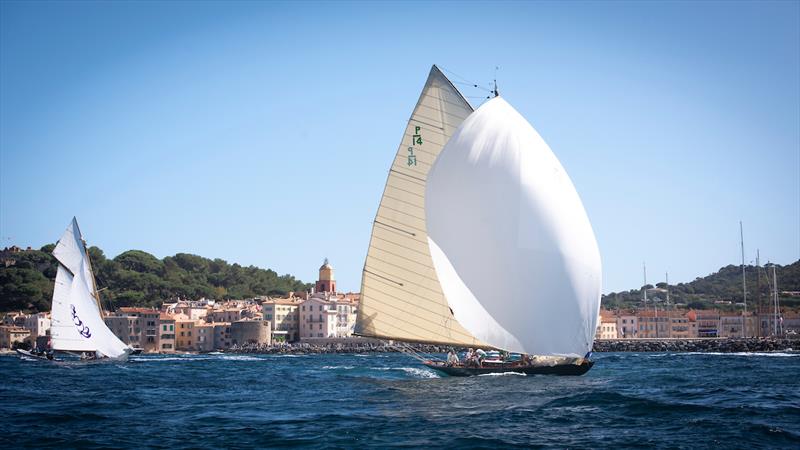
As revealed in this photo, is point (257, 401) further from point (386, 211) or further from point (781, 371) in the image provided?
point (781, 371)

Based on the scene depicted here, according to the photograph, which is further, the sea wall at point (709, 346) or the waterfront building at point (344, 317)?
the waterfront building at point (344, 317)

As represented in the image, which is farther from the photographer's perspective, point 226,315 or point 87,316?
point 226,315

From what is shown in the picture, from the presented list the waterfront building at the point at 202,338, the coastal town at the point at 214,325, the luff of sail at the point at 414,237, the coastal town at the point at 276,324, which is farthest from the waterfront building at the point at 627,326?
the luff of sail at the point at 414,237

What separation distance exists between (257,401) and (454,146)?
13.1 m

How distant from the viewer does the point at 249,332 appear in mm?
128375

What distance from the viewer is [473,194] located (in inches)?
1454

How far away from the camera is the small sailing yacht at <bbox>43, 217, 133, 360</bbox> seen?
2633 inches

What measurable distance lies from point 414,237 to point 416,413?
13.3 m

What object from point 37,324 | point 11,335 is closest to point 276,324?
point 37,324

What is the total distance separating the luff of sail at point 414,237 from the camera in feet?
133

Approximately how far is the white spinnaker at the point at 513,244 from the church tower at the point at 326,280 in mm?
126240

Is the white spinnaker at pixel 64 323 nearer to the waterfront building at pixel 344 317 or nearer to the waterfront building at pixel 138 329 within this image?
the waterfront building at pixel 138 329

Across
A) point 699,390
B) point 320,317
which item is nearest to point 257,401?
point 699,390

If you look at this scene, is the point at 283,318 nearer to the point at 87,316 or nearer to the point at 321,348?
the point at 321,348
